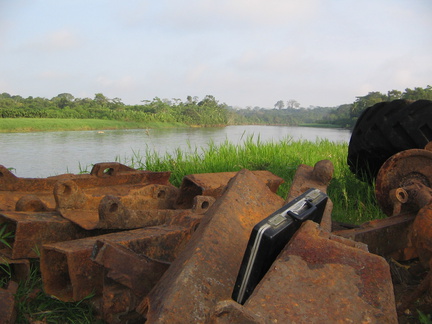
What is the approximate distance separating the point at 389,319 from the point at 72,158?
570 cm

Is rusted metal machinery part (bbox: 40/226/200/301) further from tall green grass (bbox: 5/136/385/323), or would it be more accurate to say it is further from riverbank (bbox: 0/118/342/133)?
riverbank (bbox: 0/118/342/133)

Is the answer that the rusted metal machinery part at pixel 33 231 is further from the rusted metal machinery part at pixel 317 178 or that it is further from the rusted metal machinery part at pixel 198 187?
the rusted metal machinery part at pixel 317 178

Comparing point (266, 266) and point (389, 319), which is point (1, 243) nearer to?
point (266, 266)

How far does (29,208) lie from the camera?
6.87 feet

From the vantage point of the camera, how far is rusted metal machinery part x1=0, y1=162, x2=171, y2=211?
242cm

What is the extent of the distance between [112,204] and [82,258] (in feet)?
1.37

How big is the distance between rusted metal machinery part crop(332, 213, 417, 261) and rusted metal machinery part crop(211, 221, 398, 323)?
84 centimetres

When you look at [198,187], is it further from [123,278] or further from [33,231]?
[123,278]

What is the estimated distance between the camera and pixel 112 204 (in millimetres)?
1816

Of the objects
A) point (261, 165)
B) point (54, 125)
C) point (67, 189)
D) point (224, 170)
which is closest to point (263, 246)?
point (67, 189)

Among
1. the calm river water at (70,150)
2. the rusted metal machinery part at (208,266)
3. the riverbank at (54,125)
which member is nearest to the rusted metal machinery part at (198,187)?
the rusted metal machinery part at (208,266)

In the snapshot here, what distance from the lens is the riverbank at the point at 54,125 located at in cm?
822

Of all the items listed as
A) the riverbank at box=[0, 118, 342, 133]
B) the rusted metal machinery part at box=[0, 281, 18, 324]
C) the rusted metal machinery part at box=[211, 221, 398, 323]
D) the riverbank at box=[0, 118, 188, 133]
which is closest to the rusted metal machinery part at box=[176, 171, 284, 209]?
the rusted metal machinery part at box=[0, 281, 18, 324]

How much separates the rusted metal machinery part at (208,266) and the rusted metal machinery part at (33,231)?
0.77 m
